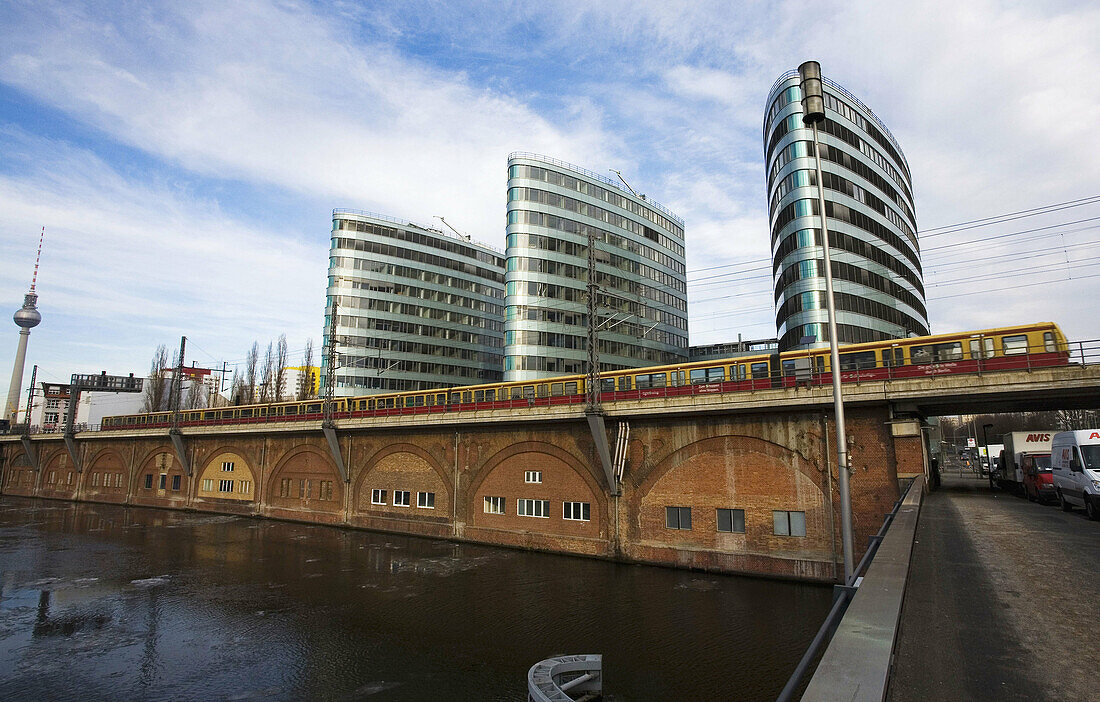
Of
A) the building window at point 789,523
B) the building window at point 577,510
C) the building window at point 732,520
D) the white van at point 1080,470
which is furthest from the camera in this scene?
the building window at point 577,510

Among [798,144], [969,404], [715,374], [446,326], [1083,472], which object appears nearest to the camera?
[1083,472]

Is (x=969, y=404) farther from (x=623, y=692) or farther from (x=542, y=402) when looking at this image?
(x=542, y=402)

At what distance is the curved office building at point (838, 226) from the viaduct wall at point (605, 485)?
22.2 meters

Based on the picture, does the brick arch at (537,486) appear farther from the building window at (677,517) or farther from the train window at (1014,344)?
the train window at (1014,344)

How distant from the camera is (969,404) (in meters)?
23.0

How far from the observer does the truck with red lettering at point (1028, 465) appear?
24375 mm

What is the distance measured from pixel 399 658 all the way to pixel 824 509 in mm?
18518

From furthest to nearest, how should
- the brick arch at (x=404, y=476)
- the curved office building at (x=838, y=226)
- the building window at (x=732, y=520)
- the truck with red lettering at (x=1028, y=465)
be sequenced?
the curved office building at (x=838, y=226) < the brick arch at (x=404, y=476) < the building window at (x=732, y=520) < the truck with red lettering at (x=1028, y=465)

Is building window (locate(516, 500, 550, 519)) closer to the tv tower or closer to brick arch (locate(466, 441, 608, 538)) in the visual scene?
brick arch (locate(466, 441, 608, 538))

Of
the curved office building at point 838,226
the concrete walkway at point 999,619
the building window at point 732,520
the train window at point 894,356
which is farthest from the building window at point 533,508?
the curved office building at point 838,226

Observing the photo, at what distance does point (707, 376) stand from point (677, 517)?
24.9 feet

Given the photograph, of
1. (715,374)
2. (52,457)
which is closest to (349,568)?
(715,374)

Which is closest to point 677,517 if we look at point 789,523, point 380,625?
point 789,523

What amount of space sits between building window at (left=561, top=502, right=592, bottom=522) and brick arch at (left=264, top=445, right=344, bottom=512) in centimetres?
2131
